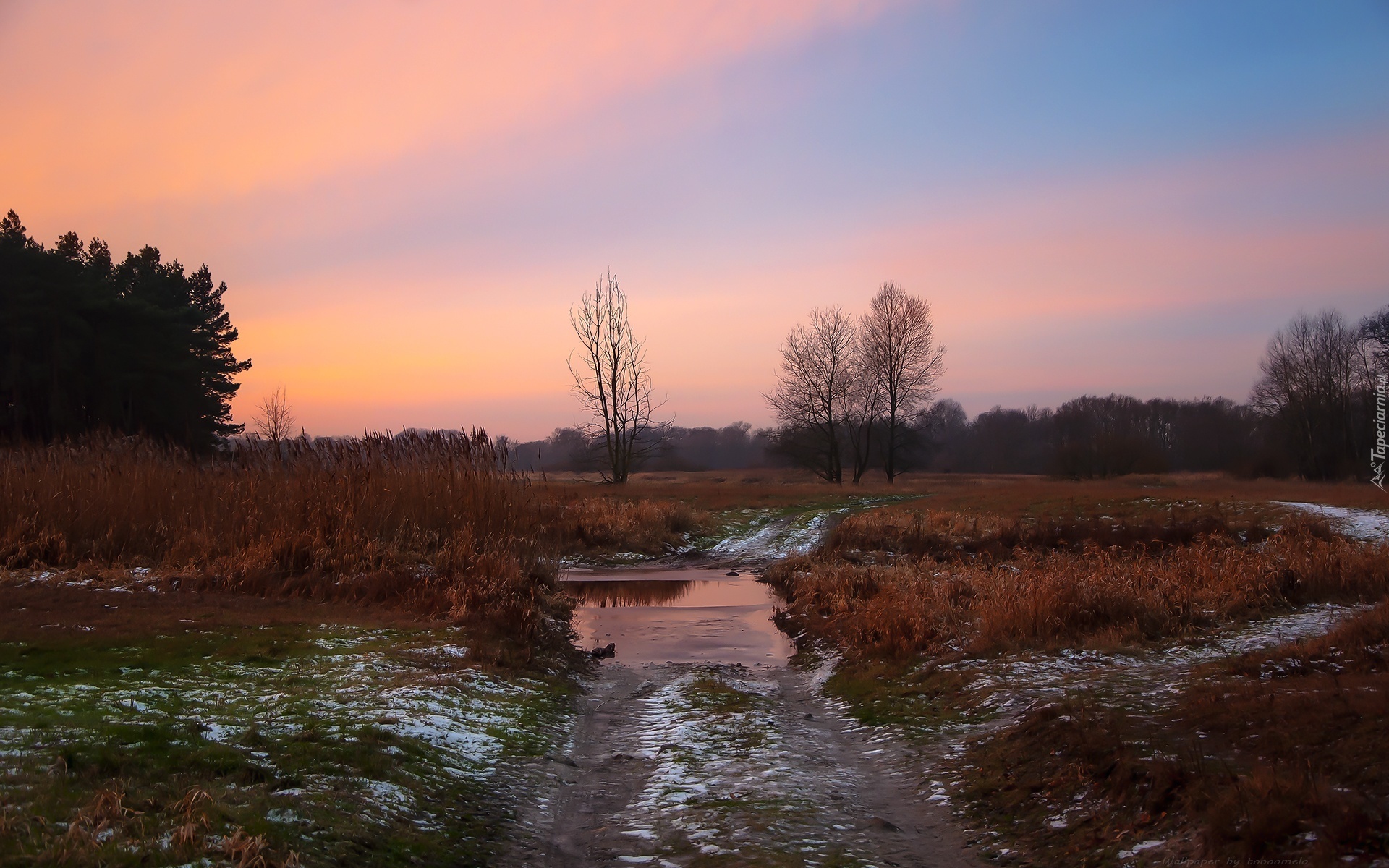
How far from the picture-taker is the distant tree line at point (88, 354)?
97.6 ft

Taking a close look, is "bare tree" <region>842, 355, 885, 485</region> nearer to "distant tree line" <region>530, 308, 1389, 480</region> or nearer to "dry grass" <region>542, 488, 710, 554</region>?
"distant tree line" <region>530, 308, 1389, 480</region>

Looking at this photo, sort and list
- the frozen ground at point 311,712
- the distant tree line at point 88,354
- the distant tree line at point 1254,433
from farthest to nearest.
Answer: the distant tree line at point 1254,433 < the distant tree line at point 88,354 < the frozen ground at point 311,712

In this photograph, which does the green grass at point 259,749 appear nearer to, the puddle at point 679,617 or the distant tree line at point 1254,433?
the puddle at point 679,617

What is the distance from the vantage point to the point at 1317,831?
338 cm

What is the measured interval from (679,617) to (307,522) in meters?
5.90

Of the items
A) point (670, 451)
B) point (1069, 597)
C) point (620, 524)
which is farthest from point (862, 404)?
point (1069, 597)

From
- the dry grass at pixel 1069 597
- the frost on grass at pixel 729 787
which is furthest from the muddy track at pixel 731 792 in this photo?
the dry grass at pixel 1069 597

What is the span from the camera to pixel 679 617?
13.6 meters

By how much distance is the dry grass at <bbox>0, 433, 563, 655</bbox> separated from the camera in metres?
10.6

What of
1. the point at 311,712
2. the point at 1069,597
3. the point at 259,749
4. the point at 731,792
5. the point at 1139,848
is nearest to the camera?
the point at 1139,848

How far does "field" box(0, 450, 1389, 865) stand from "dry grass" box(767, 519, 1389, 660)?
5 cm

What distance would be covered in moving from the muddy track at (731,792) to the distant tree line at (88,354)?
27.9 meters

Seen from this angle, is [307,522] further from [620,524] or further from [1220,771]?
[620,524]

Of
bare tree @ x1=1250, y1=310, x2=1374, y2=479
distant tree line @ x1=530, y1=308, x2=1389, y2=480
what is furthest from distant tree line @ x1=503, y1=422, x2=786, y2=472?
bare tree @ x1=1250, y1=310, x2=1374, y2=479
